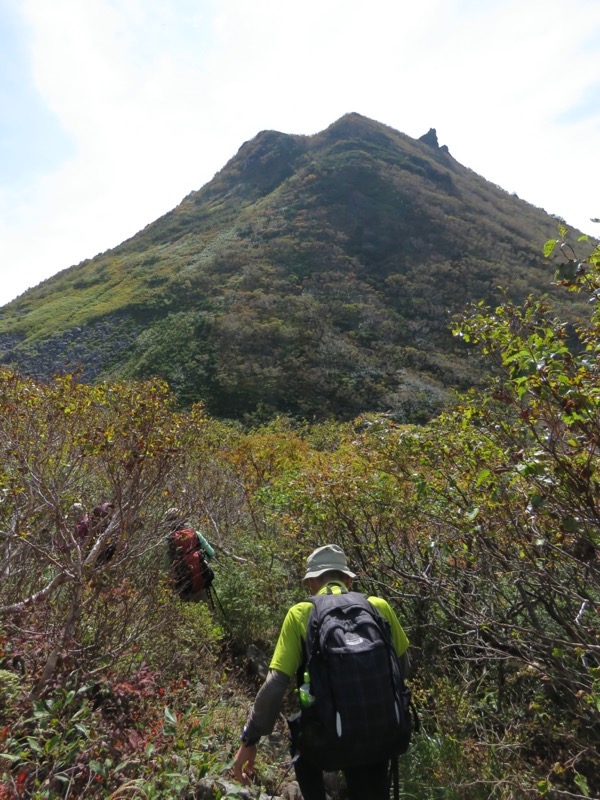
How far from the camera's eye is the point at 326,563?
2508 mm

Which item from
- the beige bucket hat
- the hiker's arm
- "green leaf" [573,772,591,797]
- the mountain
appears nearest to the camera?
the hiker's arm

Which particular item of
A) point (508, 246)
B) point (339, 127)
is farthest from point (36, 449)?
point (339, 127)

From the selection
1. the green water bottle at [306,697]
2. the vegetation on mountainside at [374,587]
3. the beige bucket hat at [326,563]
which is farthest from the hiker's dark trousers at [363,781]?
the beige bucket hat at [326,563]

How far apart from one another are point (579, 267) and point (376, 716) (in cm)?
202

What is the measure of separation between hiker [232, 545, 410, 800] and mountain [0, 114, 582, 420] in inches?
652

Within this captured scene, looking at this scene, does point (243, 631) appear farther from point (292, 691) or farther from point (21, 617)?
point (21, 617)

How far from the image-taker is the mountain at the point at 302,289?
2747 centimetres

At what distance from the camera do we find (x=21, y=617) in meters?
3.39

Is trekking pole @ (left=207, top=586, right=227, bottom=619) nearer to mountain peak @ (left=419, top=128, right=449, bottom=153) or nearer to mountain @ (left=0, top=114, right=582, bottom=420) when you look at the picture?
mountain @ (left=0, top=114, right=582, bottom=420)

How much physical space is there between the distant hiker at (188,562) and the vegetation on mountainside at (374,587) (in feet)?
0.84

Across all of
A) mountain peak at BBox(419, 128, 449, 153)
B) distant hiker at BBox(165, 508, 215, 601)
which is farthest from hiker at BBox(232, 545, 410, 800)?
mountain peak at BBox(419, 128, 449, 153)

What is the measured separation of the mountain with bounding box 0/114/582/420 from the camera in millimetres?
27469

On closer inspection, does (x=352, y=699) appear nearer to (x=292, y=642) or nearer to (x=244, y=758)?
(x=292, y=642)

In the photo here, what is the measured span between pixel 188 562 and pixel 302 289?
3152 centimetres
